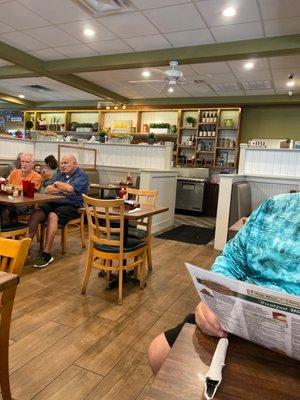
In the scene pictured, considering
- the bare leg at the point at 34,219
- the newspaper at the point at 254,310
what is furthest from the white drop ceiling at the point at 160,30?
the newspaper at the point at 254,310

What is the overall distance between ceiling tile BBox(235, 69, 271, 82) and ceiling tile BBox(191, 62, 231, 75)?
372 mm

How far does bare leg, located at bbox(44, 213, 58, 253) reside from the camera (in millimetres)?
Result: 3549

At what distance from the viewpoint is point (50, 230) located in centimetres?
356

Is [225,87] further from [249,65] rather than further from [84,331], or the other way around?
[84,331]

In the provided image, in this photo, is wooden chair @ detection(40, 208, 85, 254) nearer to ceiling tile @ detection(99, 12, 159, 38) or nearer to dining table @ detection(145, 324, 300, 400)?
ceiling tile @ detection(99, 12, 159, 38)

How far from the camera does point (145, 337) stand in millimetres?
2207

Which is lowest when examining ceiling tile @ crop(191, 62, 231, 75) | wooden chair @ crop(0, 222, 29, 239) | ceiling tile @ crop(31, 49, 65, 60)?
wooden chair @ crop(0, 222, 29, 239)

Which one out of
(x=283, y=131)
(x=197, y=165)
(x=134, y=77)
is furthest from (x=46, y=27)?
(x=283, y=131)

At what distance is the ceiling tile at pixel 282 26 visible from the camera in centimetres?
399

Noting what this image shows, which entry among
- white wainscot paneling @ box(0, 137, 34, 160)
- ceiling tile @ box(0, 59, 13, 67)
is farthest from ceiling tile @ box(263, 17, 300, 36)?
ceiling tile @ box(0, 59, 13, 67)

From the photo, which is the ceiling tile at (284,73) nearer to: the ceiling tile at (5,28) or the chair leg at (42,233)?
the ceiling tile at (5,28)

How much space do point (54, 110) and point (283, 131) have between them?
23.8ft

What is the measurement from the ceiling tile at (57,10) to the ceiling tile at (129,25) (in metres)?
0.32

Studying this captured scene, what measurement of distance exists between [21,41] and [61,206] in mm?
3353
